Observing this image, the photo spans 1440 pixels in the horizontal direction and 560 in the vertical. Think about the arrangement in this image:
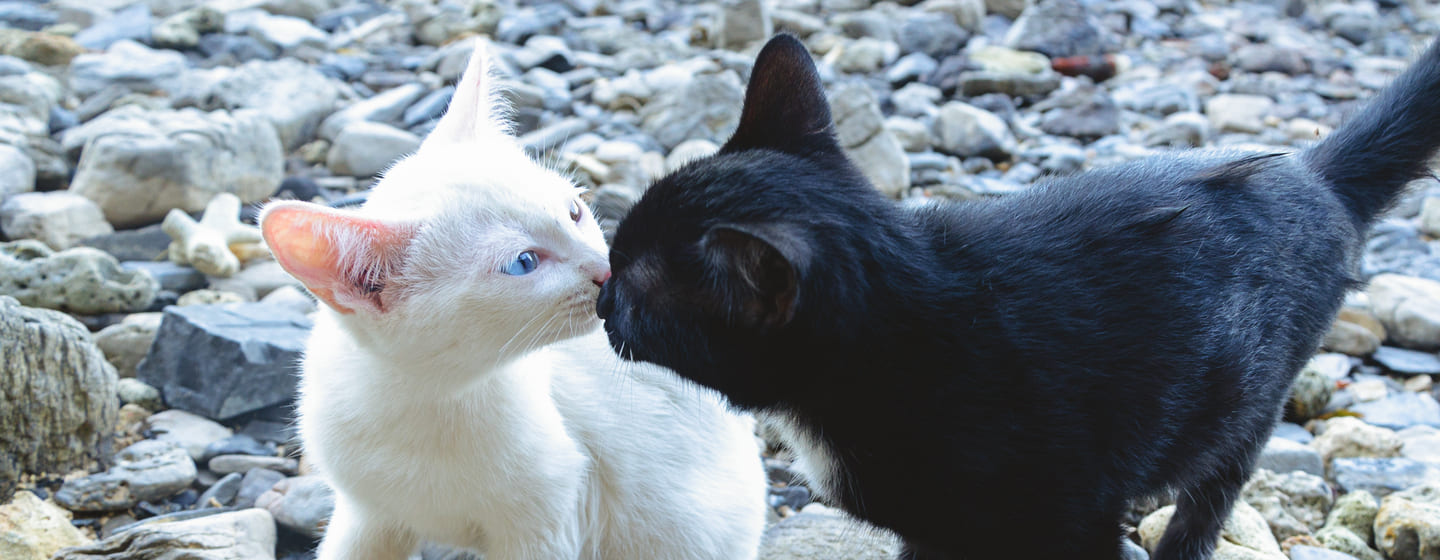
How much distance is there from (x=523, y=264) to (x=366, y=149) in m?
3.77

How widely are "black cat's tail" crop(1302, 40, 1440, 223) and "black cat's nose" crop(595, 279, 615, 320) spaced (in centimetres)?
187

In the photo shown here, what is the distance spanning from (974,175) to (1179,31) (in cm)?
443

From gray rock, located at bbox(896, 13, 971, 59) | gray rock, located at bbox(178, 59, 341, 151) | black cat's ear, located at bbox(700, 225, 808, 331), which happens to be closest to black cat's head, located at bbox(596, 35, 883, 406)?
black cat's ear, located at bbox(700, 225, 808, 331)

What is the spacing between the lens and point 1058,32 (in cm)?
852

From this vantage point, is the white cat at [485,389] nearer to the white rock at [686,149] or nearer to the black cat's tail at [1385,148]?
the black cat's tail at [1385,148]

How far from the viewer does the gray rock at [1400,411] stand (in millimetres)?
4109

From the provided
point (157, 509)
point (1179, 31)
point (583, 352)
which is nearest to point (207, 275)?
point (157, 509)

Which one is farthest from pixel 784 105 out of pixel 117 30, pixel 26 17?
pixel 26 17

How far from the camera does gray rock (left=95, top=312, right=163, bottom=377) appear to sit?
4008mm

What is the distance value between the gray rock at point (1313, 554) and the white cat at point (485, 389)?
160 cm

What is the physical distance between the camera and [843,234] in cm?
214

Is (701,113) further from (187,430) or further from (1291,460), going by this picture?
(1291,460)

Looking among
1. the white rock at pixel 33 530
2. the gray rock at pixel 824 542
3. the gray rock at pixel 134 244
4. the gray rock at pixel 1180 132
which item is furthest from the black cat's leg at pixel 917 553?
the gray rock at pixel 1180 132

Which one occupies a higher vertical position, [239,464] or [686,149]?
[239,464]
